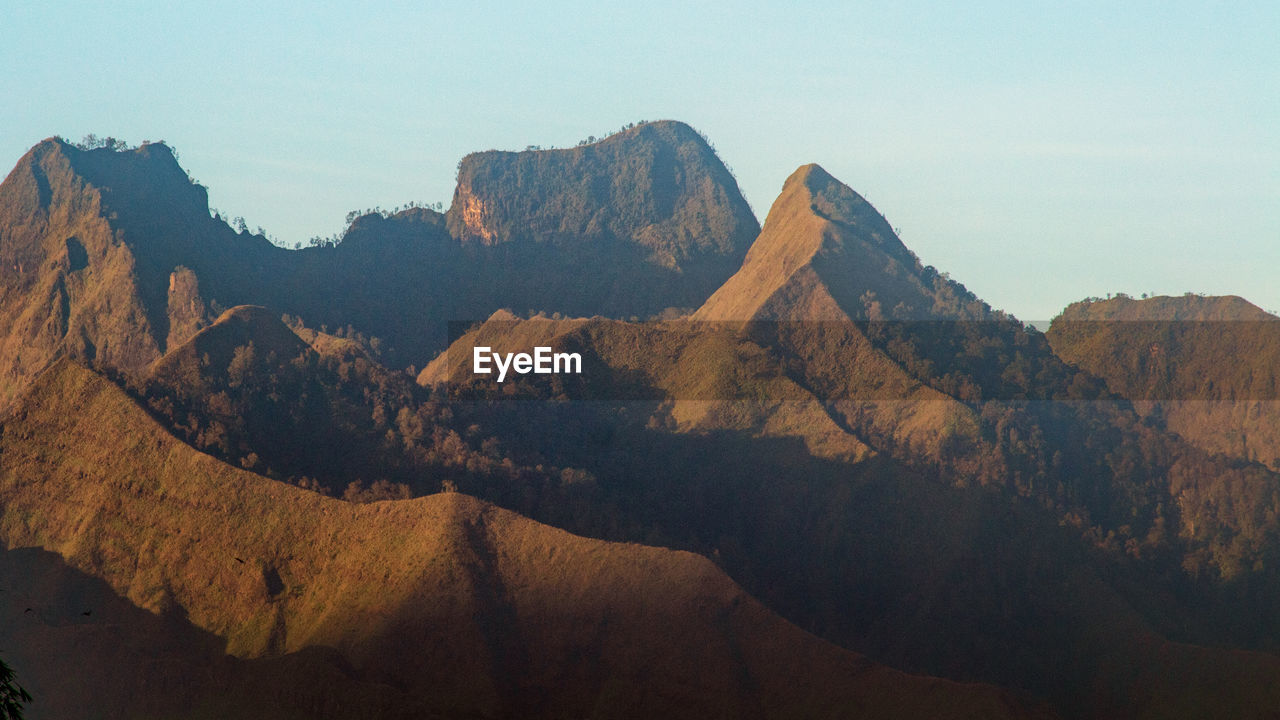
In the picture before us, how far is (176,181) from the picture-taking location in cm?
14250

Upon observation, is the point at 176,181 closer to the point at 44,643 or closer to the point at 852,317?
the point at 852,317

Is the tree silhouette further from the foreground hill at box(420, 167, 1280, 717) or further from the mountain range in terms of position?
the foreground hill at box(420, 167, 1280, 717)

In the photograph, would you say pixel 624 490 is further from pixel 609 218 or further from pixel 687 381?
pixel 609 218

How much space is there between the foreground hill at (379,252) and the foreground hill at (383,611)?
48971mm

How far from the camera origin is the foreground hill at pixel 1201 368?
119750mm

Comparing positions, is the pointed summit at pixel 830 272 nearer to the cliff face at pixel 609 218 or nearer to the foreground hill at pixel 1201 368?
the foreground hill at pixel 1201 368

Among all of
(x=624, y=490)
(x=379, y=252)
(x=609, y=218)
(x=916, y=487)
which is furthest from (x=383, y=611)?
(x=609, y=218)

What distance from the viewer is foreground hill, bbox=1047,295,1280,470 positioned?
119750 mm

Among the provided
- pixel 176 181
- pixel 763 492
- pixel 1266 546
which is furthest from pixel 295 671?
pixel 176 181

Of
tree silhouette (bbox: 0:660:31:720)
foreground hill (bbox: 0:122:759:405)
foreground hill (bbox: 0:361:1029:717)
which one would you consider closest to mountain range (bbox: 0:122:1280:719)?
foreground hill (bbox: 0:361:1029:717)

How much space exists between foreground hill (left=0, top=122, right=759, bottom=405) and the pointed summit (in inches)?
701

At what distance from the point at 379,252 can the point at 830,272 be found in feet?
200

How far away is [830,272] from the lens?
396 ft

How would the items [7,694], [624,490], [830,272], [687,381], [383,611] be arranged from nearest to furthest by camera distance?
[7,694], [383,611], [624,490], [687,381], [830,272]
